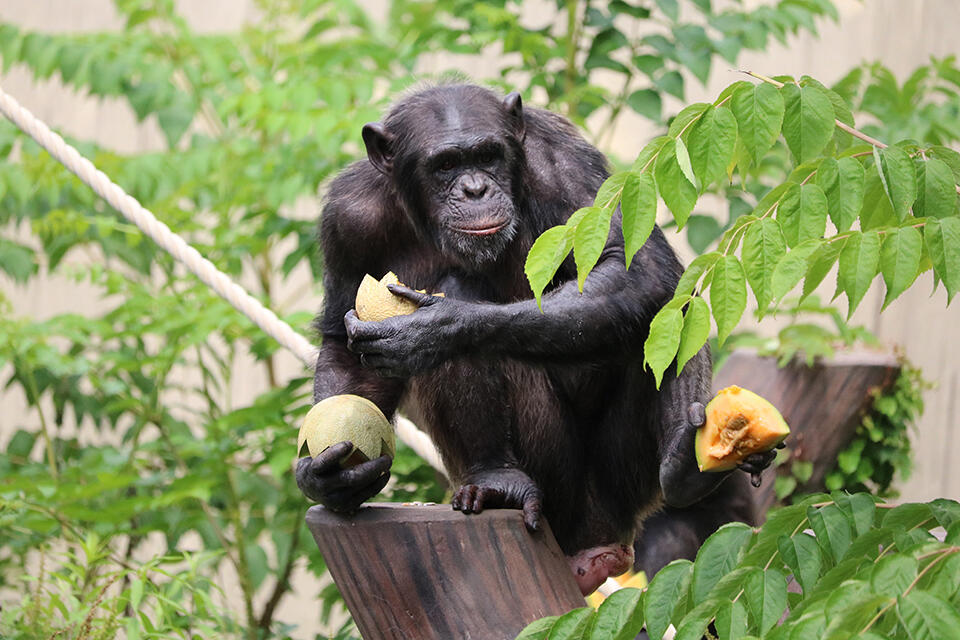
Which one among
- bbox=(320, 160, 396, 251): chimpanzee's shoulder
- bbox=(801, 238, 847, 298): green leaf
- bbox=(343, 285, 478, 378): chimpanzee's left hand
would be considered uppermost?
bbox=(320, 160, 396, 251): chimpanzee's shoulder

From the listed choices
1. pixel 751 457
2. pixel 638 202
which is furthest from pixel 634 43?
pixel 638 202

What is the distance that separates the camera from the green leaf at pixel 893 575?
4.52 ft

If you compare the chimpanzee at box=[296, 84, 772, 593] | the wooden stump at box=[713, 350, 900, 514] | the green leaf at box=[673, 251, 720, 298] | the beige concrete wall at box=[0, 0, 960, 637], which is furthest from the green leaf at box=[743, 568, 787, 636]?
the beige concrete wall at box=[0, 0, 960, 637]

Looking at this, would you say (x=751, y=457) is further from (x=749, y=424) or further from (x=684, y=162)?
(x=684, y=162)

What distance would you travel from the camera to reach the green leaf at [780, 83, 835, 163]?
1.74 meters

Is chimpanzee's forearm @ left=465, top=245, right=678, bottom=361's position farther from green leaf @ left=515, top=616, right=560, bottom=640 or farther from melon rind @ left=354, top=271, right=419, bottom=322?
green leaf @ left=515, top=616, right=560, bottom=640

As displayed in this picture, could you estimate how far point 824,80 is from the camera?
6.40 meters

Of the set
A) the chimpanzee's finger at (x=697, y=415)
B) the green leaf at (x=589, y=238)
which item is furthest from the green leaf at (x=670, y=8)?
the green leaf at (x=589, y=238)

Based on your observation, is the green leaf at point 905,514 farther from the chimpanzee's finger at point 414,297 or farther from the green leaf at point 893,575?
the chimpanzee's finger at point 414,297

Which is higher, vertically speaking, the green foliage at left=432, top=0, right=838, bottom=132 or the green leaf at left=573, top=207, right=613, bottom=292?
the green foliage at left=432, top=0, right=838, bottom=132

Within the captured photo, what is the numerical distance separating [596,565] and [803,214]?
141 centimetres

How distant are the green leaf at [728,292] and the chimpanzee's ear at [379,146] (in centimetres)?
140

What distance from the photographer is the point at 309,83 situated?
4.43m

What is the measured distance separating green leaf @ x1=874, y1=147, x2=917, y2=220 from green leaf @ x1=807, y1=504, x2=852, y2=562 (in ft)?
1.57
